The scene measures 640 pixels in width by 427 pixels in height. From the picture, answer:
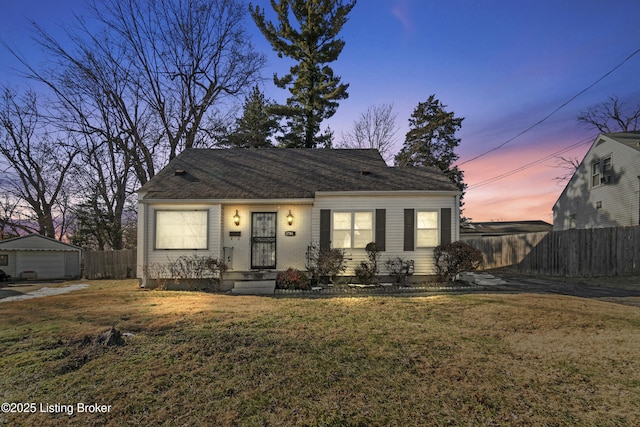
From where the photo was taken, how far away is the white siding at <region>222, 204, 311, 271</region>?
10.4 m

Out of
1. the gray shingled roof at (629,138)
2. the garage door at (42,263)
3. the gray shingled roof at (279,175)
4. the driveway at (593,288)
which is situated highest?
the gray shingled roof at (629,138)

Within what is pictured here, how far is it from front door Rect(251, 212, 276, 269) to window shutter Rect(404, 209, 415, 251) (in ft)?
15.2

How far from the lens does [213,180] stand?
1138cm

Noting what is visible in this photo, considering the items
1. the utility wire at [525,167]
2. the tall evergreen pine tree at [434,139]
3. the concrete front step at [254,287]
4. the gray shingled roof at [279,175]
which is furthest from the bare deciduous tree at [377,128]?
the concrete front step at [254,287]

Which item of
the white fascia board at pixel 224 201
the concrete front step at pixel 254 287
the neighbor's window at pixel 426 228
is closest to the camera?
the concrete front step at pixel 254 287

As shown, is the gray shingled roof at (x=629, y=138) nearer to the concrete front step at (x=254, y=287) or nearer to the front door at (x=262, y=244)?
the front door at (x=262, y=244)

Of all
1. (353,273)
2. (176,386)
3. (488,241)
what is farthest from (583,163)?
(176,386)

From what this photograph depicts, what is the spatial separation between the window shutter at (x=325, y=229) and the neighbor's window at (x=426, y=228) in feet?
10.1

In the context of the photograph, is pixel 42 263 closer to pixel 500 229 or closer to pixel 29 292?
pixel 29 292

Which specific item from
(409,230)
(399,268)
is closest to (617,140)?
(409,230)

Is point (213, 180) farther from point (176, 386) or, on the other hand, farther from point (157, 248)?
point (176, 386)

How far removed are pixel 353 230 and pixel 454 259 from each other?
135 inches

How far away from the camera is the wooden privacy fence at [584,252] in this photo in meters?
11.7

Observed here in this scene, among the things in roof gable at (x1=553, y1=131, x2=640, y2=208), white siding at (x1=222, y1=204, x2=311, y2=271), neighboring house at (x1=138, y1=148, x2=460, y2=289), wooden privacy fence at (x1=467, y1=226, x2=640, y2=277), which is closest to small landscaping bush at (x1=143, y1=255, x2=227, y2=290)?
neighboring house at (x1=138, y1=148, x2=460, y2=289)
